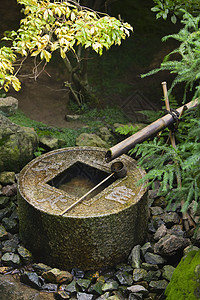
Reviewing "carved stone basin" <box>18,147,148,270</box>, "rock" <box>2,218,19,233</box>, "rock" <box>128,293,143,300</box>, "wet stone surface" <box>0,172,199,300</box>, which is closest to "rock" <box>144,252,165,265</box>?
"wet stone surface" <box>0,172,199,300</box>

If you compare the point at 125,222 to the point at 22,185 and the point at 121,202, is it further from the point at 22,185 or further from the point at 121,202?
the point at 22,185

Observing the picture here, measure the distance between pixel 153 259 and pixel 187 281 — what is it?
122 cm

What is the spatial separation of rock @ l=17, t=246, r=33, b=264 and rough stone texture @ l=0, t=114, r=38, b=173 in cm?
175

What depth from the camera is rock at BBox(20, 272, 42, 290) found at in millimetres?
4516

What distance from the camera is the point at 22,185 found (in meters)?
5.00

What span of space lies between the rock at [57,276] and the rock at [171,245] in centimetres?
124

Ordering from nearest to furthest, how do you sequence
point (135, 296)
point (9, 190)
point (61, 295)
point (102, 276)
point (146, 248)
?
point (135, 296), point (61, 295), point (102, 276), point (146, 248), point (9, 190)

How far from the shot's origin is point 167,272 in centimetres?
450

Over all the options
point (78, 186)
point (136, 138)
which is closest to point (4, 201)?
point (78, 186)

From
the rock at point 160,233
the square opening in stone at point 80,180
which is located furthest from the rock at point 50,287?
the rock at point 160,233

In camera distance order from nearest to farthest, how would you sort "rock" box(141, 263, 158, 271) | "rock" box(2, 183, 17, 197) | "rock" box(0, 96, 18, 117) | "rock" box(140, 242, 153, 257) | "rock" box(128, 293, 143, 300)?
"rock" box(128, 293, 143, 300) → "rock" box(141, 263, 158, 271) → "rock" box(140, 242, 153, 257) → "rock" box(2, 183, 17, 197) → "rock" box(0, 96, 18, 117)

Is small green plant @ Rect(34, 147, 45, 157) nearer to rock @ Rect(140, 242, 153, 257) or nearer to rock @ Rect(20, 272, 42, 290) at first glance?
rock @ Rect(20, 272, 42, 290)

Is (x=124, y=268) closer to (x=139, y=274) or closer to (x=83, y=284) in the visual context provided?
(x=139, y=274)

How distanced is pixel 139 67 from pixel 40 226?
6285mm
